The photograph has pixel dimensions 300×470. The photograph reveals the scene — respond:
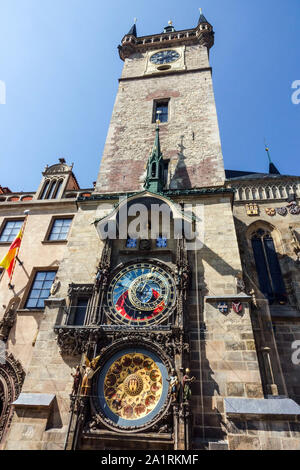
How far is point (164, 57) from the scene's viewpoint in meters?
21.5

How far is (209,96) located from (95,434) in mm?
16620

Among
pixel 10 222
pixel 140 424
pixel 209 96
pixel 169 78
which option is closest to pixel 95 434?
pixel 140 424

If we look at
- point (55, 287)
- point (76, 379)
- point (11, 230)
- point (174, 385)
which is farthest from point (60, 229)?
point (174, 385)

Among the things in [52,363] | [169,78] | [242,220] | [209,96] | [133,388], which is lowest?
[133,388]

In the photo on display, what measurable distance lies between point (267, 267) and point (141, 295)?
18.2ft

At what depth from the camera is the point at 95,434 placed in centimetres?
714

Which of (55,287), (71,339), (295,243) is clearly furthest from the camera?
(295,243)

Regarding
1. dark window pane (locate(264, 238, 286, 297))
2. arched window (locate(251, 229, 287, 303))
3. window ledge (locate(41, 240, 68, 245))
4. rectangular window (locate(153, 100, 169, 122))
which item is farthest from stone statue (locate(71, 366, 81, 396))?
rectangular window (locate(153, 100, 169, 122))

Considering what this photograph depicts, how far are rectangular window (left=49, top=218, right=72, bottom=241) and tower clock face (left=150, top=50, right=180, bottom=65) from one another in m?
13.8

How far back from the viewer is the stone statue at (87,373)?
7.52m

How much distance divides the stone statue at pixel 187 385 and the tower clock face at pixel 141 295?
168 cm

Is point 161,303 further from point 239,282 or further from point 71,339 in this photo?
point 71,339

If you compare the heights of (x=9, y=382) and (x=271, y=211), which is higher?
(x=271, y=211)
